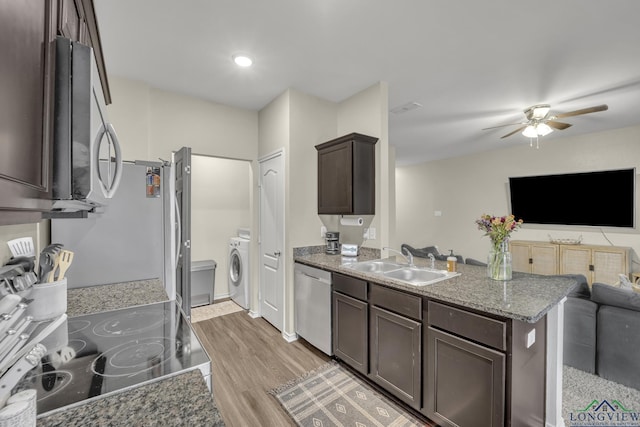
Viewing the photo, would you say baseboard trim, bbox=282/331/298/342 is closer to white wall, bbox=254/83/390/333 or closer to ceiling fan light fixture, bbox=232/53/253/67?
white wall, bbox=254/83/390/333

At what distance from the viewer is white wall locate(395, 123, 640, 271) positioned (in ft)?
14.9

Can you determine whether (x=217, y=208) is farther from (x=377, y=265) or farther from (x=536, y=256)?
(x=536, y=256)

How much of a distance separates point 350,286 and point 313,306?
0.61 m

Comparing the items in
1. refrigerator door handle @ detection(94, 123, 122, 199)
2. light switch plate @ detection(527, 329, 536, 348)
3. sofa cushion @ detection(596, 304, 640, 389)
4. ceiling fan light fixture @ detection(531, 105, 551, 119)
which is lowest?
sofa cushion @ detection(596, 304, 640, 389)

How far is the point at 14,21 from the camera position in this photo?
1.64ft

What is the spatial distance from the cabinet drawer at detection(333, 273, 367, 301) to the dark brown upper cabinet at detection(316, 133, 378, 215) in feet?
2.20

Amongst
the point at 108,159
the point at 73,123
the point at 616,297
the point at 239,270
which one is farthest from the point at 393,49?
the point at 239,270

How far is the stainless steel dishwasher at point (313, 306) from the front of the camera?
2608 mm

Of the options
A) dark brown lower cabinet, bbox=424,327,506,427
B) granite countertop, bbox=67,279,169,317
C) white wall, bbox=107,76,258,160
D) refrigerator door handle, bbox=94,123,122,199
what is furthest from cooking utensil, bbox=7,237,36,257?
dark brown lower cabinet, bbox=424,327,506,427

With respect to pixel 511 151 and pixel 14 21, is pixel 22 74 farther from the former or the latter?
pixel 511 151

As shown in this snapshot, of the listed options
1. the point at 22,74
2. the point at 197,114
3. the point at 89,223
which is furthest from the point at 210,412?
the point at 197,114

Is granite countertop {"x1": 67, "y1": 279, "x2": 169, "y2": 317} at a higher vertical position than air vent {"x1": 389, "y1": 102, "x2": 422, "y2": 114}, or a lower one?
lower

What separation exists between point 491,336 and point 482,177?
559 centimetres

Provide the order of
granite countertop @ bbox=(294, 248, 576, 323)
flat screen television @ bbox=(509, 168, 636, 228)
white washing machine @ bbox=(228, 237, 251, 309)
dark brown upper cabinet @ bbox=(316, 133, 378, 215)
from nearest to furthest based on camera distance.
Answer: granite countertop @ bbox=(294, 248, 576, 323), dark brown upper cabinet @ bbox=(316, 133, 378, 215), white washing machine @ bbox=(228, 237, 251, 309), flat screen television @ bbox=(509, 168, 636, 228)
